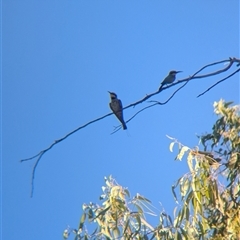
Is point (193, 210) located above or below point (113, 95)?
below

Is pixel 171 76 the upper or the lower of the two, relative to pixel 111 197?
upper

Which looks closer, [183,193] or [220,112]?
[183,193]

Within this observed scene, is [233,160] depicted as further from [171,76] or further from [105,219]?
[171,76]

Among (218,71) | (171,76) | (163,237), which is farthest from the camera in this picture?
(171,76)

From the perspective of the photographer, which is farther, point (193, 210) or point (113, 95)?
point (113, 95)

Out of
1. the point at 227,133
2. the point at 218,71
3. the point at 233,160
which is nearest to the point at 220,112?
the point at 227,133

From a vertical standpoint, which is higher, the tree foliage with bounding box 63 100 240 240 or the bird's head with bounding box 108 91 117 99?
the bird's head with bounding box 108 91 117 99

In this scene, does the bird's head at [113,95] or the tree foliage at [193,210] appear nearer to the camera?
the tree foliage at [193,210]

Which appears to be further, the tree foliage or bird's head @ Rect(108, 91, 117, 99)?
bird's head @ Rect(108, 91, 117, 99)

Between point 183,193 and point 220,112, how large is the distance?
864 millimetres

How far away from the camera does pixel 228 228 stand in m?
2.98

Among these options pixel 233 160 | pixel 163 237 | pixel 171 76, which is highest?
pixel 171 76

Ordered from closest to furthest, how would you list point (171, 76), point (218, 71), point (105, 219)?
point (218, 71) < point (105, 219) < point (171, 76)

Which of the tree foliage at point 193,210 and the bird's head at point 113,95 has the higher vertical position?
the bird's head at point 113,95
